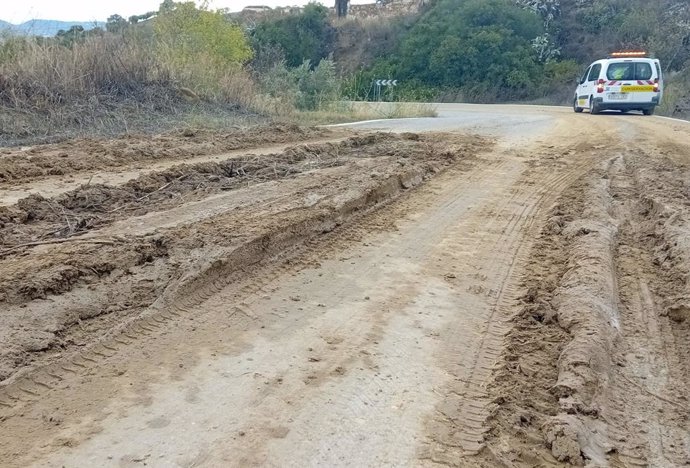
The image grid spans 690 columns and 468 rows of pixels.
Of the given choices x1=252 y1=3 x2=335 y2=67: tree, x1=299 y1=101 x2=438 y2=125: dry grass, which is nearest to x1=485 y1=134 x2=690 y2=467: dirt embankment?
x1=299 y1=101 x2=438 y2=125: dry grass

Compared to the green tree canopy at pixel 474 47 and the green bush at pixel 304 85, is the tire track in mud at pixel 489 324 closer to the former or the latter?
the green bush at pixel 304 85

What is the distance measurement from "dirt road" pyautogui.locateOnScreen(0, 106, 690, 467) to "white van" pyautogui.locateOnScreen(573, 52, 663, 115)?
13.6 meters

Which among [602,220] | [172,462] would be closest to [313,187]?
[602,220]

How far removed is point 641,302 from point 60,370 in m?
3.64

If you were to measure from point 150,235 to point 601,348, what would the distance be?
3284 mm

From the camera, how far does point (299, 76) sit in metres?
19.6

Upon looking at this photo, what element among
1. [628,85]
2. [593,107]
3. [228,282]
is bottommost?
[228,282]

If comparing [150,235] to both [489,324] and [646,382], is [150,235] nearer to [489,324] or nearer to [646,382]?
[489,324]

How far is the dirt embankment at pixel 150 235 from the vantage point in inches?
139

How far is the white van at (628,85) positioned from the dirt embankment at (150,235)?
13.8m

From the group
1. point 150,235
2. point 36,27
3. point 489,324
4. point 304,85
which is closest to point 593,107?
point 304,85

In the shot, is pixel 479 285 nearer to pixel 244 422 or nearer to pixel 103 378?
pixel 244 422

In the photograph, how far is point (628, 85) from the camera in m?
19.1

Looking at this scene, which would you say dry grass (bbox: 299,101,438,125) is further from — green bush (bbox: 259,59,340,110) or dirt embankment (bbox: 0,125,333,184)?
dirt embankment (bbox: 0,125,333,184)
